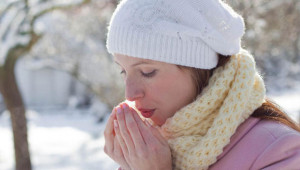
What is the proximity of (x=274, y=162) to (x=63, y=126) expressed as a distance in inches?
479

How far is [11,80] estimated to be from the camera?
5.72m

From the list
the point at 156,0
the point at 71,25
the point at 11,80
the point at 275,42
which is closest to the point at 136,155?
the point at 156,0

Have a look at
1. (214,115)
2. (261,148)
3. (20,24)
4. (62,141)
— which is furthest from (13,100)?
(62,141)

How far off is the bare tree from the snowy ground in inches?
83.6

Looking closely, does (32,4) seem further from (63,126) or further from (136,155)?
(63,126)

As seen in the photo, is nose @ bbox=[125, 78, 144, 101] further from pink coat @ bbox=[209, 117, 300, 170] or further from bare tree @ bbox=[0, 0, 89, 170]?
bare tree @ bbox=[0, 0, 89, 170]

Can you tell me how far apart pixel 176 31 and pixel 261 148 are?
1.40ft

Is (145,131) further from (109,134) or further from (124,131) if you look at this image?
(109,134)

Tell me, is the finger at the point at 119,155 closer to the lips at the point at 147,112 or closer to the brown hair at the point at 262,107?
the lips at the point at 147,112

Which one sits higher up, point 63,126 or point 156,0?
point 63,126

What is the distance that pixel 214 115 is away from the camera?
4.29ft

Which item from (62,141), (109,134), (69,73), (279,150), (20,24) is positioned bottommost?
(279,150)

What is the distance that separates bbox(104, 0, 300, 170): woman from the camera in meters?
1.25

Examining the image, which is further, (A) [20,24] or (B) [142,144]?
(A) [20,24]
